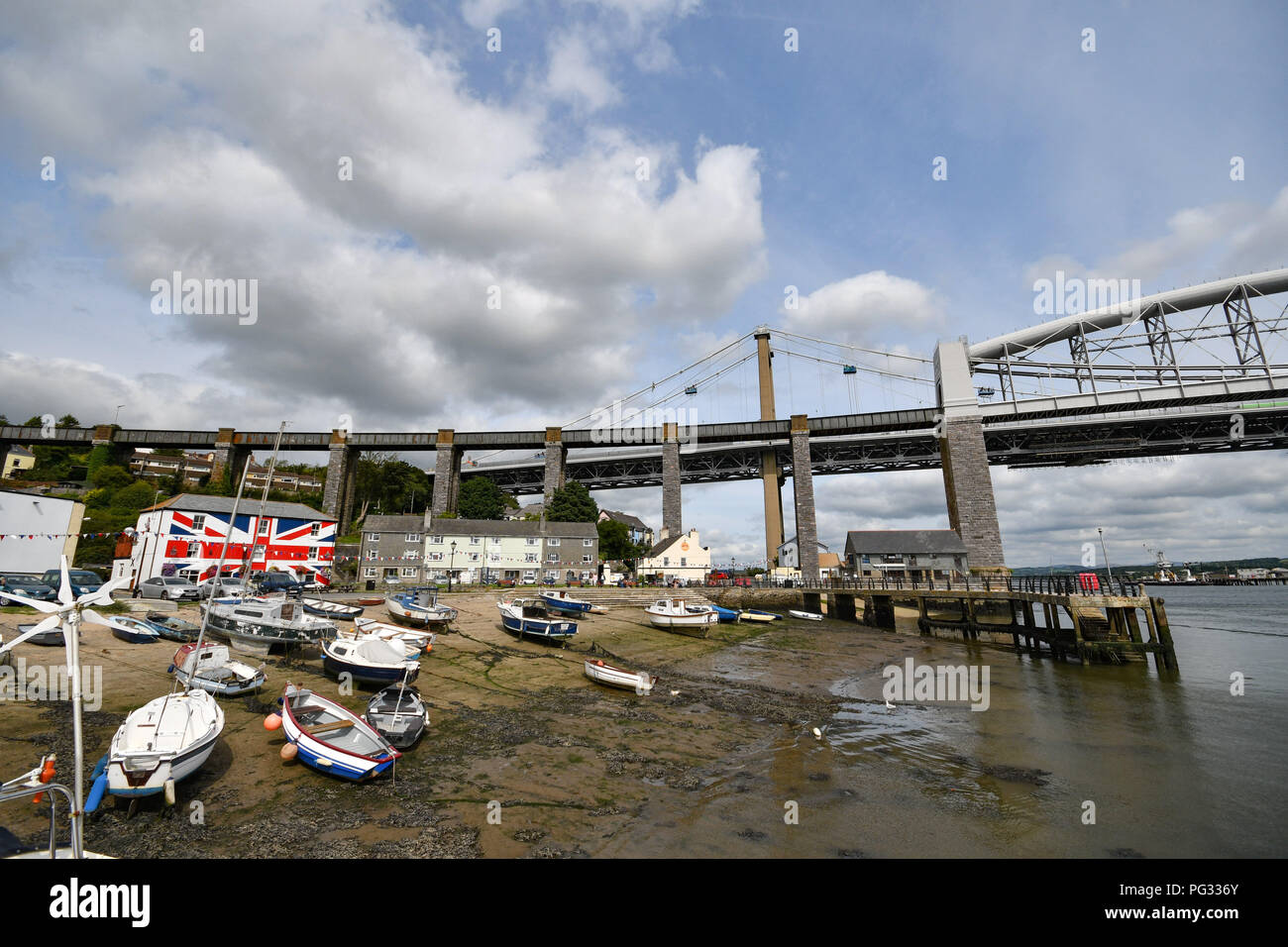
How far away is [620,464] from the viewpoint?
10438cm

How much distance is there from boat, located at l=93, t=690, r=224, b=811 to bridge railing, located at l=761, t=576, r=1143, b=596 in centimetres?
4390

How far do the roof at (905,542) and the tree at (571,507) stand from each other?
35847 mm

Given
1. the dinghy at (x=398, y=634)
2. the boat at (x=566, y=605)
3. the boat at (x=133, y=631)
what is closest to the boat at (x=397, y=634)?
the dinghy at (x=398, y=634)

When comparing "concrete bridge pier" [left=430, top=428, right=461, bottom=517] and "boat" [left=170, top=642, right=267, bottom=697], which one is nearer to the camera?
"boat" [left=170, top=642, right=267, bottom=697]

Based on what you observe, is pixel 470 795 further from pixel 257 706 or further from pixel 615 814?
pixel 257 706

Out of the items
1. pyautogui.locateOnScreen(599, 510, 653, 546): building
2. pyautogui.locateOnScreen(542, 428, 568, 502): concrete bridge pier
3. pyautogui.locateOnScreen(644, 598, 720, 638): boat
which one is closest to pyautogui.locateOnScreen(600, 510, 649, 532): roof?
pyautogui.locateOnScreen(599, 510, 653, 546): building

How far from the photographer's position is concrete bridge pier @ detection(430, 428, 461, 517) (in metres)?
79.4

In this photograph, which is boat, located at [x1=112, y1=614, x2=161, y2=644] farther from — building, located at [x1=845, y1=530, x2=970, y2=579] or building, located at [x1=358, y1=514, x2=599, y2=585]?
building, located at [x1=845, y1=530, x2=970, y2=579]

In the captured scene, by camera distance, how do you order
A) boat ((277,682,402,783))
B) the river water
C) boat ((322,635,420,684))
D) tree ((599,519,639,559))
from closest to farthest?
1. the river water
2. boat ((277,682,402,783))
3. boat ((322,635,420,684))
4. tree ((599,519,639,559))

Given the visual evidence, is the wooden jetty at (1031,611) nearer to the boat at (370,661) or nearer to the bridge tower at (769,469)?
the bridge tower at (769,469)

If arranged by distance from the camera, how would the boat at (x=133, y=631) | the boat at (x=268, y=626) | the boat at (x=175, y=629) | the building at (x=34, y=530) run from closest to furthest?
1. the boat at (x=268, y=626)
2. the boat at (x=133, y=631)
3. the boat at (x=175, y=629)
4. the building at (x=34, y=530)

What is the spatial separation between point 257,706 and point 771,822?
16.0 m

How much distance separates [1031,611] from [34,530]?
72.8m

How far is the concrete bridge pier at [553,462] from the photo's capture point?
80438mm
